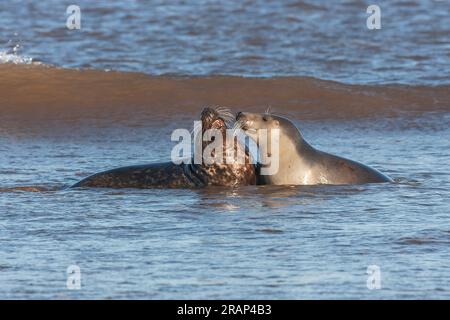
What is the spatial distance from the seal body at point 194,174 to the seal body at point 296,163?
6.1 inches

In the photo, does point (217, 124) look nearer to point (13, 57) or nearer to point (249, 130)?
point (249, 130)

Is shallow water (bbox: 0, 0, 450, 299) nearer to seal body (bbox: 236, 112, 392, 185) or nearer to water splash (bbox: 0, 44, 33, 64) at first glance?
water splash (bbox: 0, 44, 33, 64)

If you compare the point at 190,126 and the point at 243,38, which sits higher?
the point at 243,38

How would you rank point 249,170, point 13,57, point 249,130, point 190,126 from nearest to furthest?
point 249,130 < point 249,170 < point 190,126 < point 13,57

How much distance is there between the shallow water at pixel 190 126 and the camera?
286 inches

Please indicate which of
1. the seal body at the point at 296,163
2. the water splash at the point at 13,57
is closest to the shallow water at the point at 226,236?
the seal body at the point at 296,163

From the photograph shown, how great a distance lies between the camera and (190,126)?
13.8 m

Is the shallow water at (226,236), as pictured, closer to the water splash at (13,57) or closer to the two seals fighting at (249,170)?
the two seals fighting at (249,170)

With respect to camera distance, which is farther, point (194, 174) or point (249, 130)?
point (194, 174)

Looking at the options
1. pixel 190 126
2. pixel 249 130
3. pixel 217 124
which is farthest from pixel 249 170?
pixel 190 126

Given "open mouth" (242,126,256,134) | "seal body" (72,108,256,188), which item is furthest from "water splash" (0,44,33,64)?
"open mouth" (242,126,256,134)

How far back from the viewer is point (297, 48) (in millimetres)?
17672

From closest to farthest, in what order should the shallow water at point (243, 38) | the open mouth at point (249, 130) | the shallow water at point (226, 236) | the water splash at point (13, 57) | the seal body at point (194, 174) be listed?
the shallow water at point (226, 236) → the open mouth at point (249, 130) → the seal body at point (194, 174) → the shallow water at point (243, 38) → the water splash at point (13, 57)

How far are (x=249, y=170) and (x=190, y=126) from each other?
12.9ft
